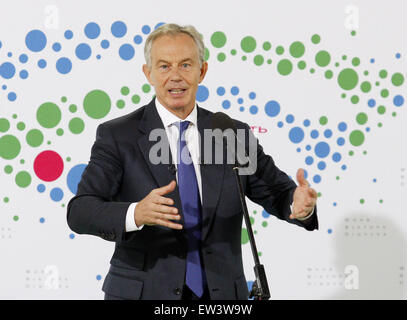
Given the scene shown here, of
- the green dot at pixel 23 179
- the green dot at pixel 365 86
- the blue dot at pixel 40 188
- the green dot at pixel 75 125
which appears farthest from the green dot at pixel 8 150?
the green dot at pixel 365 86

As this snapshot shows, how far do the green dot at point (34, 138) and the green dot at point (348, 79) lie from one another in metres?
1.74

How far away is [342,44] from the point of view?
340 centimetres

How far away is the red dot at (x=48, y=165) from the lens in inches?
131

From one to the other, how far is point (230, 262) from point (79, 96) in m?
1.56

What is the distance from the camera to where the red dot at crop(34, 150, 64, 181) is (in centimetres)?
332

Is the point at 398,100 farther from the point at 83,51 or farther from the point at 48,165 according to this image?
the point at 48,165

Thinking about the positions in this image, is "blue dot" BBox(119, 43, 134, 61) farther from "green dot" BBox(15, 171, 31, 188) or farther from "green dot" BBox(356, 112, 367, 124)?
"green dot" BBox(356, 112, 367, 124)

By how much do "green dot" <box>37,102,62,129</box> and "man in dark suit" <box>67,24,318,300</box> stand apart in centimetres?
111

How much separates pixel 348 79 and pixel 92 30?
58.8 inches

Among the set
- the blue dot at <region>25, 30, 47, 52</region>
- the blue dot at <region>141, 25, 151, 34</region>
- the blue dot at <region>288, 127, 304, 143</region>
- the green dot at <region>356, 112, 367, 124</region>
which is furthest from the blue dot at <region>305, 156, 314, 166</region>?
the blue dot at <region>25, 30, 47, 52</region>

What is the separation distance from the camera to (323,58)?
3.39 m

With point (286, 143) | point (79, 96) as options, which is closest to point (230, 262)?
point (286, 143)

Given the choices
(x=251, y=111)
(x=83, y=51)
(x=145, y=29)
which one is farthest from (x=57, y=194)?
(x=251, y=111)

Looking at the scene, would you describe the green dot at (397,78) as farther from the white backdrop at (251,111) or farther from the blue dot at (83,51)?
the blue dot at (83,51)
